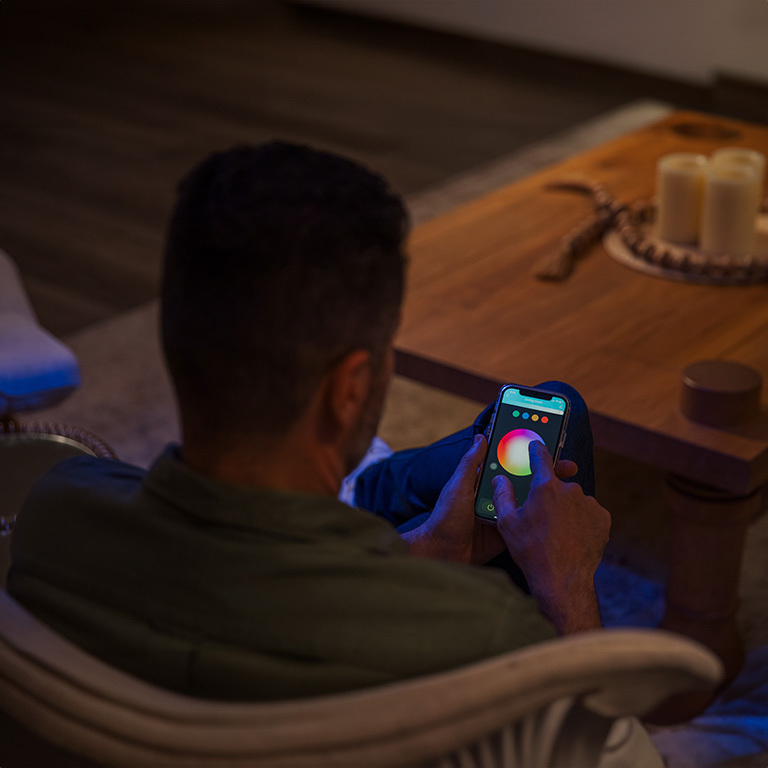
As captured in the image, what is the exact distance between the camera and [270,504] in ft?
2.34

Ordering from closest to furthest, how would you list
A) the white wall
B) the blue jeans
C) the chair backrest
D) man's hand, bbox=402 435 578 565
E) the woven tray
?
the chair backrest
man's hand, bbox=402 435 578 565
the blue jeans
the woven tray
the white wall

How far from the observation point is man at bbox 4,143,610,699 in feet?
2.22

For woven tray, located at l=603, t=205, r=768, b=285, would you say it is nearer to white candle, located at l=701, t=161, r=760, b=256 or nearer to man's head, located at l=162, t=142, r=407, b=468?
white candle, located at l=701, t=161, r=760, b=256

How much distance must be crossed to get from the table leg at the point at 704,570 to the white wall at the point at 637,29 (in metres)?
3.62

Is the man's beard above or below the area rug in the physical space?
above

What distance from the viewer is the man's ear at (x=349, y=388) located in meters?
0.72

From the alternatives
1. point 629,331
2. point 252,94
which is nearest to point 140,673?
point 629,331

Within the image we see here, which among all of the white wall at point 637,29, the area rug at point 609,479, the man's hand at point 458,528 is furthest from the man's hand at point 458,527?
the white wall at point 637,29

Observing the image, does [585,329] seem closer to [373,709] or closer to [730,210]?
[730,210]

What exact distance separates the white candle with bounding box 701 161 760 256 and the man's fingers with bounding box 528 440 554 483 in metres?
1.15

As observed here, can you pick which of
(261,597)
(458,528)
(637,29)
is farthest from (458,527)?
(637,29)

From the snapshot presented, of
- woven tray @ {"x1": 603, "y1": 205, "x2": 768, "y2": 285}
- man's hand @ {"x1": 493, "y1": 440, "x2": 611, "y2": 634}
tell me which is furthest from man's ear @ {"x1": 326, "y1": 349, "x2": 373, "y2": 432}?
woven tray @ {"x1": 603, "y1": 205, "x2": 768, "y2": 285}

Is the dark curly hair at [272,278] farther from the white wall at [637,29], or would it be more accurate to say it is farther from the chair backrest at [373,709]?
the white wall at [637,29]

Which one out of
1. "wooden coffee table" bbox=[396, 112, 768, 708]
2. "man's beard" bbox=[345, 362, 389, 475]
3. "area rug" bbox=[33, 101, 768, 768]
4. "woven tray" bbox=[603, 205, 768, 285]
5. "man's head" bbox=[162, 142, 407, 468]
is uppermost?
"man's head" bbox=[162, 142, 407, 468]
